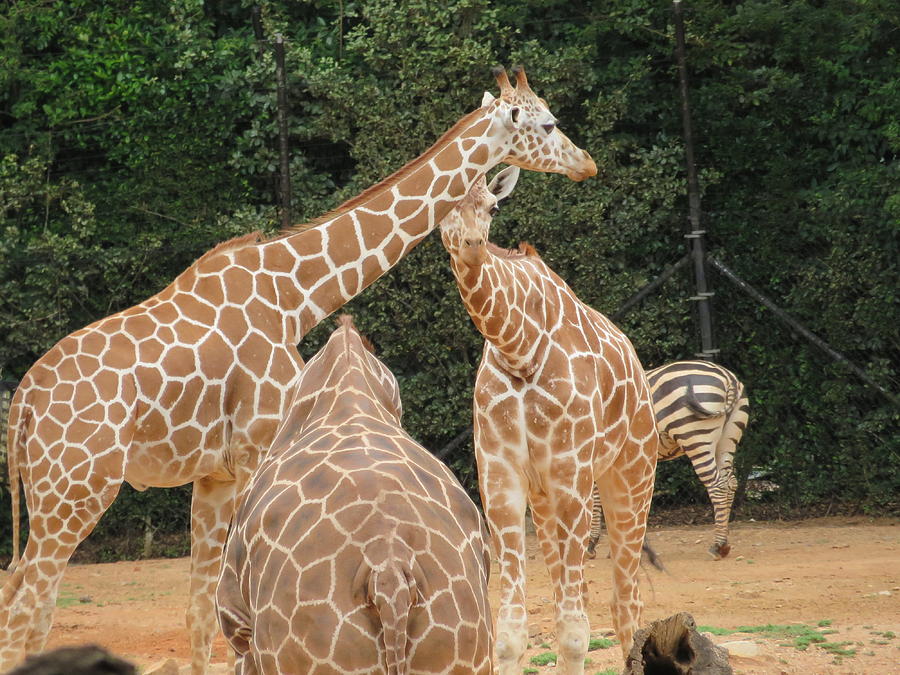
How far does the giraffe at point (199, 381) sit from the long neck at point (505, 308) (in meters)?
0.96

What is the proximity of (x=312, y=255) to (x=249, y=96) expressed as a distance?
529 centimetres

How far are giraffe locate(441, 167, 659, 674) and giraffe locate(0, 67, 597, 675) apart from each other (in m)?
0.71

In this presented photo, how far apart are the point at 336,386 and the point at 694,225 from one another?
7.39 metres

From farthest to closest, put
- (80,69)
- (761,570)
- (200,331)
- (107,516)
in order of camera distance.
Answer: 1. (80,69)
2. (107,516)
3. (761,570)
4. (200,331)

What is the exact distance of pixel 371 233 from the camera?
633 cm

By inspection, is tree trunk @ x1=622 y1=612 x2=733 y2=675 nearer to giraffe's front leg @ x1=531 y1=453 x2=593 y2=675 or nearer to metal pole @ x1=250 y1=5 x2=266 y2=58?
giraffe's front leg @ x1=531 y1=453 x2=593 y2=675

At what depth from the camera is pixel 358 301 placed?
10.7m

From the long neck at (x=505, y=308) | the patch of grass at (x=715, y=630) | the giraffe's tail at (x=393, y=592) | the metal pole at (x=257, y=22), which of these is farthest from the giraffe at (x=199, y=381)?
the metal pole at (x=257, y=22)

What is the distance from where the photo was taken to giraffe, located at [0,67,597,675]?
5.51 m

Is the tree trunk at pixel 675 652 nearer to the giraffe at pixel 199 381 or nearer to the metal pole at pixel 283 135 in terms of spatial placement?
the giraffe at pixel 199 381

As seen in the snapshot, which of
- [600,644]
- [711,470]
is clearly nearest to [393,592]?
[600,644]

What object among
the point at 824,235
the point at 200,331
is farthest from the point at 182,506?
the point at 824,235

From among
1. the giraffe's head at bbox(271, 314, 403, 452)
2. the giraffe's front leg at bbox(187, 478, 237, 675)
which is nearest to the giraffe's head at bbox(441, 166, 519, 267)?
the giraffe's head at bbox(271, 314, 403, 452)

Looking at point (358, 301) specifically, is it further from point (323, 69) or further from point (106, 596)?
point (106, 596)
